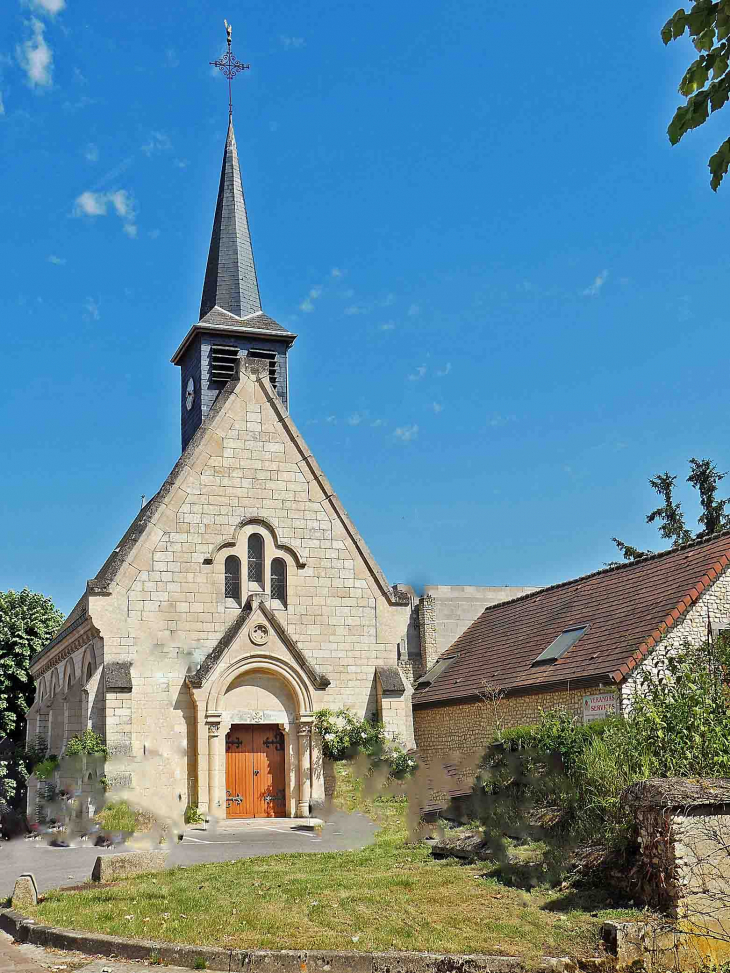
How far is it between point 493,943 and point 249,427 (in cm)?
1685

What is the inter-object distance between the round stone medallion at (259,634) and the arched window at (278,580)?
106 centimetres

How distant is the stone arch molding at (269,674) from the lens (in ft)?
74.1

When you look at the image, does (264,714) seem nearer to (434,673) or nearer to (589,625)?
(589,625)

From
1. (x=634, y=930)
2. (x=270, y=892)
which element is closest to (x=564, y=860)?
(x=634, y=930)

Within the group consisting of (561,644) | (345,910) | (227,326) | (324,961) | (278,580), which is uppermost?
(227,326)

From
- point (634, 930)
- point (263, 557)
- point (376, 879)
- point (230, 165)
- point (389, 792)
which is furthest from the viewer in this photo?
point (230, 165)

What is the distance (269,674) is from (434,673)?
905 centimetres

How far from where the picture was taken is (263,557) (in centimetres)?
2445

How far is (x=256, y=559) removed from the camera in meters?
24.5

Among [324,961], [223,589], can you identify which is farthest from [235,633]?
[324,961]

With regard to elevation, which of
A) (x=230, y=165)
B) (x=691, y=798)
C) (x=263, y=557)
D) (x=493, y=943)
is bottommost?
(x=493, y=943)

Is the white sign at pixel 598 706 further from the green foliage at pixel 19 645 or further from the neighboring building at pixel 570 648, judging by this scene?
the green foliage at pixel 19 645

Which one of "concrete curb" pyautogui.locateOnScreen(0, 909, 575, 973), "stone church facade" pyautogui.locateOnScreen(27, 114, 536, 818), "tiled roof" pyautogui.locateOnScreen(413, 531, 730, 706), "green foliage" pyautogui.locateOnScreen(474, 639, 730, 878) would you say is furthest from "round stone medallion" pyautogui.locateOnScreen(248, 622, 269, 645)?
"concrete curb" pyautogui.locateOnScreen(0, 909, 575, 973)

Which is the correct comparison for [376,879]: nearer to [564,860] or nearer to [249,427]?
[564,860]
